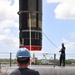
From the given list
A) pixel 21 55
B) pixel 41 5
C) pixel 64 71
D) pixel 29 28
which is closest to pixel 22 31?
pixel 29 28

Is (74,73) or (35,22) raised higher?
(35,22)

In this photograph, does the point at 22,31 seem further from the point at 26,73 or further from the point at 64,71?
the point at 26,73

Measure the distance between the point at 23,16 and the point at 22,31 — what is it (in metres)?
0.47

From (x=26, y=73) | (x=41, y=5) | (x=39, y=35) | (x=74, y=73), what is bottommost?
(x=74, y=73)

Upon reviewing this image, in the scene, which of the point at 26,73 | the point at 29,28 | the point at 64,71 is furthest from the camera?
the point at 64,71

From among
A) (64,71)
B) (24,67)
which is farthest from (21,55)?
(64,71)

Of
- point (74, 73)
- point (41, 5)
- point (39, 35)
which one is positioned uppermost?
point (41, 5)

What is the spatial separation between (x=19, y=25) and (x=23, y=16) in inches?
13.9

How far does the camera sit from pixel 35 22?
10.0 meters

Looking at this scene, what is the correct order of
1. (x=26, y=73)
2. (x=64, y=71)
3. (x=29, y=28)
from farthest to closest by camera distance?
(x=64, y=71) < (x=29, y=28) < (x=26, y=73)

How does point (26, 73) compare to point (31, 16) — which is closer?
point (26, 73)

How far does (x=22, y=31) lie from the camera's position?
1006 centimetres

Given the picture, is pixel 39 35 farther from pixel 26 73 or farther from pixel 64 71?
pixel 26 73

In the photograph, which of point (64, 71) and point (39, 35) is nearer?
point (39, 35)
